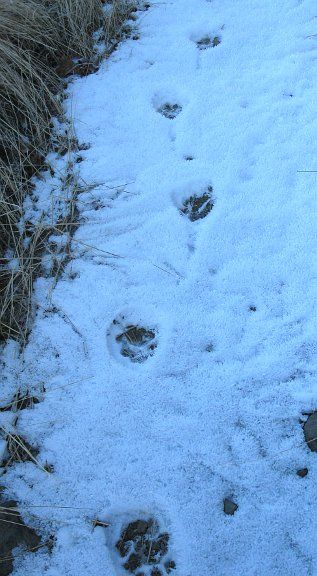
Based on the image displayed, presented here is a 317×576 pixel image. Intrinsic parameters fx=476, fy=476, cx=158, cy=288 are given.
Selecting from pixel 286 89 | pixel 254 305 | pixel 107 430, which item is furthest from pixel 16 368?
pixel 286 89

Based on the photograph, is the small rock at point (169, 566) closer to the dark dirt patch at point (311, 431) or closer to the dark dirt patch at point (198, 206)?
the dark dirt patch at point (311, 431)

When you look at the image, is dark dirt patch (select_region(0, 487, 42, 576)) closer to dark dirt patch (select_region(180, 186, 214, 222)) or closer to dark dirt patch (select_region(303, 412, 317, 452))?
A: dark dirt patch (select_region(303, 412, 317, 452))

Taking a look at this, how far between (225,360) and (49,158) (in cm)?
133

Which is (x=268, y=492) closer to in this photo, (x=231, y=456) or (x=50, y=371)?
(x=231, y=456)

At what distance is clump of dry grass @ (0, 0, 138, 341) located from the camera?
1.97m

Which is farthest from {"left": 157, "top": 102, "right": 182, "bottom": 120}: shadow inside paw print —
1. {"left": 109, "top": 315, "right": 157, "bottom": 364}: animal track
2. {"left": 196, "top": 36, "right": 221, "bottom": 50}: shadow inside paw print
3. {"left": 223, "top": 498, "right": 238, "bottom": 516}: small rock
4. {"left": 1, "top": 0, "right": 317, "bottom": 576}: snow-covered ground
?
{"left": 223, "top": 498, "right": 238, "bottom": 516}: small rock

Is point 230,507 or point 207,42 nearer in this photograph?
point 230,507

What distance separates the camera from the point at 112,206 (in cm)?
211

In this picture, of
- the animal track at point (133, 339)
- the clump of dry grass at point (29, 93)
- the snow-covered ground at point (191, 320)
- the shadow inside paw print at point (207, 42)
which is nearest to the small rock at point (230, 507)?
the snow-covered ground at point (191, 320)

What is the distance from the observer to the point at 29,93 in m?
2.35

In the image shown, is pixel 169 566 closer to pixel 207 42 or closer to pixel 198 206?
pixel 198 206

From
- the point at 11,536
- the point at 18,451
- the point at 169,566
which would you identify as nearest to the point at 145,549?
the point at 169,566

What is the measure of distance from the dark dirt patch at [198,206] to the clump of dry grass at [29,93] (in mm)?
510

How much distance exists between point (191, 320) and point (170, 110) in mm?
1167
